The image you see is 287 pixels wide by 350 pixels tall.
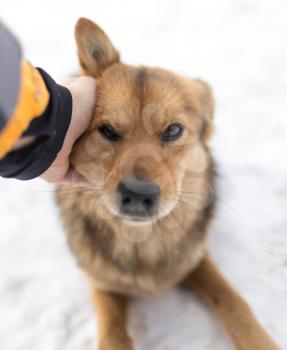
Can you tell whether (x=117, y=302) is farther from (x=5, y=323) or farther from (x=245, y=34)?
(x=245, y=34)

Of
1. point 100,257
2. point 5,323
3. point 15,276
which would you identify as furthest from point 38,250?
point 100,257

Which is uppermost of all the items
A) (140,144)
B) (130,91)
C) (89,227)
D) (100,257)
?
(130,91)

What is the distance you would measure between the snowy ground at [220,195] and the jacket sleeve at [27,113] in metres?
1.04

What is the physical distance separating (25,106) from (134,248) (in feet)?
3.41

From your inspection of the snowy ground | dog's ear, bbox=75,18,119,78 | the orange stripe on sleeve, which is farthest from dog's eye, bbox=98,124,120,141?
the snowy ground

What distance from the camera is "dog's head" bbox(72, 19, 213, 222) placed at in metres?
1.64

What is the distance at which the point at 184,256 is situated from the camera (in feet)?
6.90

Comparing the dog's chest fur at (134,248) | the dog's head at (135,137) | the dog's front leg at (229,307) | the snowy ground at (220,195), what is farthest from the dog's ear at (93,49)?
the dog's front leg at (229,307)

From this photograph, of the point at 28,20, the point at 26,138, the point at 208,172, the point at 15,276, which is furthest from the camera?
the point at 28,20

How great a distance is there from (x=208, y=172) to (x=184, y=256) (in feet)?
1.54

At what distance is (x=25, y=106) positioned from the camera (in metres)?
1.24

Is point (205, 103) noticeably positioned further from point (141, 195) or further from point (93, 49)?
point (141, 195)

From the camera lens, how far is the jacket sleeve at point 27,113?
112 centimetres

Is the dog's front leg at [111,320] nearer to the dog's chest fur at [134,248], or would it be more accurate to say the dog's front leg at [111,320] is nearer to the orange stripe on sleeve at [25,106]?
the dog's chest fur at [134,248]
